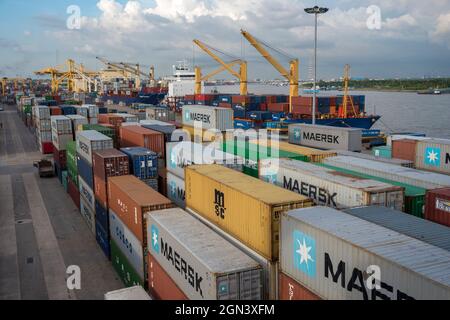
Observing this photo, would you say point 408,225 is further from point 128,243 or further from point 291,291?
point 128,243

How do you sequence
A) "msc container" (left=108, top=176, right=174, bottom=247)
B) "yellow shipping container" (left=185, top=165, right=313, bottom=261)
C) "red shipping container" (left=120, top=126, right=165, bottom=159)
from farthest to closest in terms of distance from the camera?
1. "red shipping container" (left=120, top=126, right=165, bottom=159)
2. "msc container" (left=108, top=176, right=174, bottom=247)
3. "yellow shipping container" (left=185, top=165, right=313, bottom=261)

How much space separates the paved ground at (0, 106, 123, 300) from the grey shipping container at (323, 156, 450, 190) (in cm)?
1282

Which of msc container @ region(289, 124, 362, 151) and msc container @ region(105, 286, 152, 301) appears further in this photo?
msc container @ region(289, 124, 362, 151)

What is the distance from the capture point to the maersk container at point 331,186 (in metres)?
14.3

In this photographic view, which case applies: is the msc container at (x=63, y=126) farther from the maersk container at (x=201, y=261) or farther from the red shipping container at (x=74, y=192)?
the maersk container at (x=201, y=261)

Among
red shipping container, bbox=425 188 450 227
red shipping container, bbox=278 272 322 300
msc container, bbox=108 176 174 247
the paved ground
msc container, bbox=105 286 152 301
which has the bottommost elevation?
the paved ground

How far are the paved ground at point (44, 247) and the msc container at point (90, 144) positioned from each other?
16.8ft

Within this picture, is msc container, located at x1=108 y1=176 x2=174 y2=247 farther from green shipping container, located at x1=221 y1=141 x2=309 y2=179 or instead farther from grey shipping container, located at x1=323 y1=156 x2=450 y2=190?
grey shipping container, located at x1=323 y1=156 x2=450 y2=190

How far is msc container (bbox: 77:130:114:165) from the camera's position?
26.2 m

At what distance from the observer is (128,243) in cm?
1923

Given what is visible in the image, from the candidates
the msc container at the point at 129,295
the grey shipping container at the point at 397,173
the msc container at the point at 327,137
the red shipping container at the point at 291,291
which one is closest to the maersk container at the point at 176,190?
the grey shipping container at the point at 397,173

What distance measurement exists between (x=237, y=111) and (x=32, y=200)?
157 ft

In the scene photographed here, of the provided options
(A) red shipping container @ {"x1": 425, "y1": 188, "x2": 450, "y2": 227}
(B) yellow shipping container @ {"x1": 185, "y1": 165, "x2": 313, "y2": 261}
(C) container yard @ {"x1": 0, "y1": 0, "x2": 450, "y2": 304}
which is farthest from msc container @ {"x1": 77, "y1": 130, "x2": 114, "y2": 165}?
(A) red shipping container @ {"x1": 425, "y1": 188, "x2": 450, "y2": 227}

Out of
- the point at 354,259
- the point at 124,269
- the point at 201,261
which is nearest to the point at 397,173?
the point at 354,259
